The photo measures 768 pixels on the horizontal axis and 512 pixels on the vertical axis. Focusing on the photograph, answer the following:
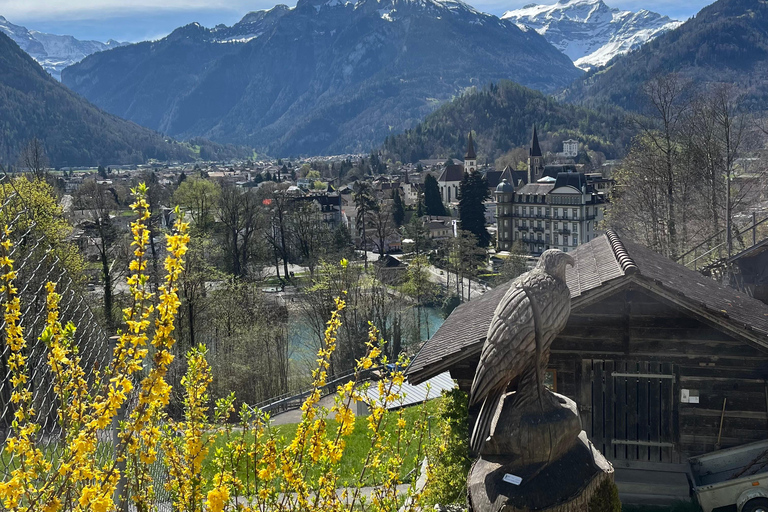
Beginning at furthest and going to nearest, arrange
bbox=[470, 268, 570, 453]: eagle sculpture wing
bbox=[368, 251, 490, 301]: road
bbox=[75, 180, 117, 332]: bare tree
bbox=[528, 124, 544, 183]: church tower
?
bbox=[528, 124, 544, 183]: church tower
bbox=[368, 251, 490, 301]: road
bbox=[75, 180, 117, 332]: bare tree
bbox=[470, 268, 570, 453]: eagle sculpture wing

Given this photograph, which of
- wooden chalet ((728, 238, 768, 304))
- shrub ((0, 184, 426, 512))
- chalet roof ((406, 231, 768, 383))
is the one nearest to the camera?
shrub ((0, 184, 426, 512))

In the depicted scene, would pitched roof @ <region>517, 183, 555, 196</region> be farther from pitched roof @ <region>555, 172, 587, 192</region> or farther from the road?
the road

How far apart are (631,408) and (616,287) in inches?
83.1

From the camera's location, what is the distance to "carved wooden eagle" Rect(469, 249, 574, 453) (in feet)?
17.3

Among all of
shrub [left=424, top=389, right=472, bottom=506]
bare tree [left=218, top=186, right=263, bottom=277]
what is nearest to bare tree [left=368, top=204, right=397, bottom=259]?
bare tree [left=218, top=186, right=263, bottom=277]

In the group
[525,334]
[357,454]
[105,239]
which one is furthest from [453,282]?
[525,334]

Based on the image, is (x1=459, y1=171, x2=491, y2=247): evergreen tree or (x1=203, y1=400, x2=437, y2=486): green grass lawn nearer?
(x1=203, y1=400, x2=437, y2=486): green grass lawn

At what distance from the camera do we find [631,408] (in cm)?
1130

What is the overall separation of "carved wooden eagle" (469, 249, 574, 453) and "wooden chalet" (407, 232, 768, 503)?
5290 mm

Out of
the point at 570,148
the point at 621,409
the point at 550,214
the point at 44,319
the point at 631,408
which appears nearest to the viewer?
the point at 44,319

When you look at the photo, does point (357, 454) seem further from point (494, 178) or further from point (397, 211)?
point (494, 178)

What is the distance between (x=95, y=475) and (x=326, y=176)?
18430 cm

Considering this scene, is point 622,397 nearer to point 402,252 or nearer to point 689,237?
point 689,237

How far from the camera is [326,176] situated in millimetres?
186625
